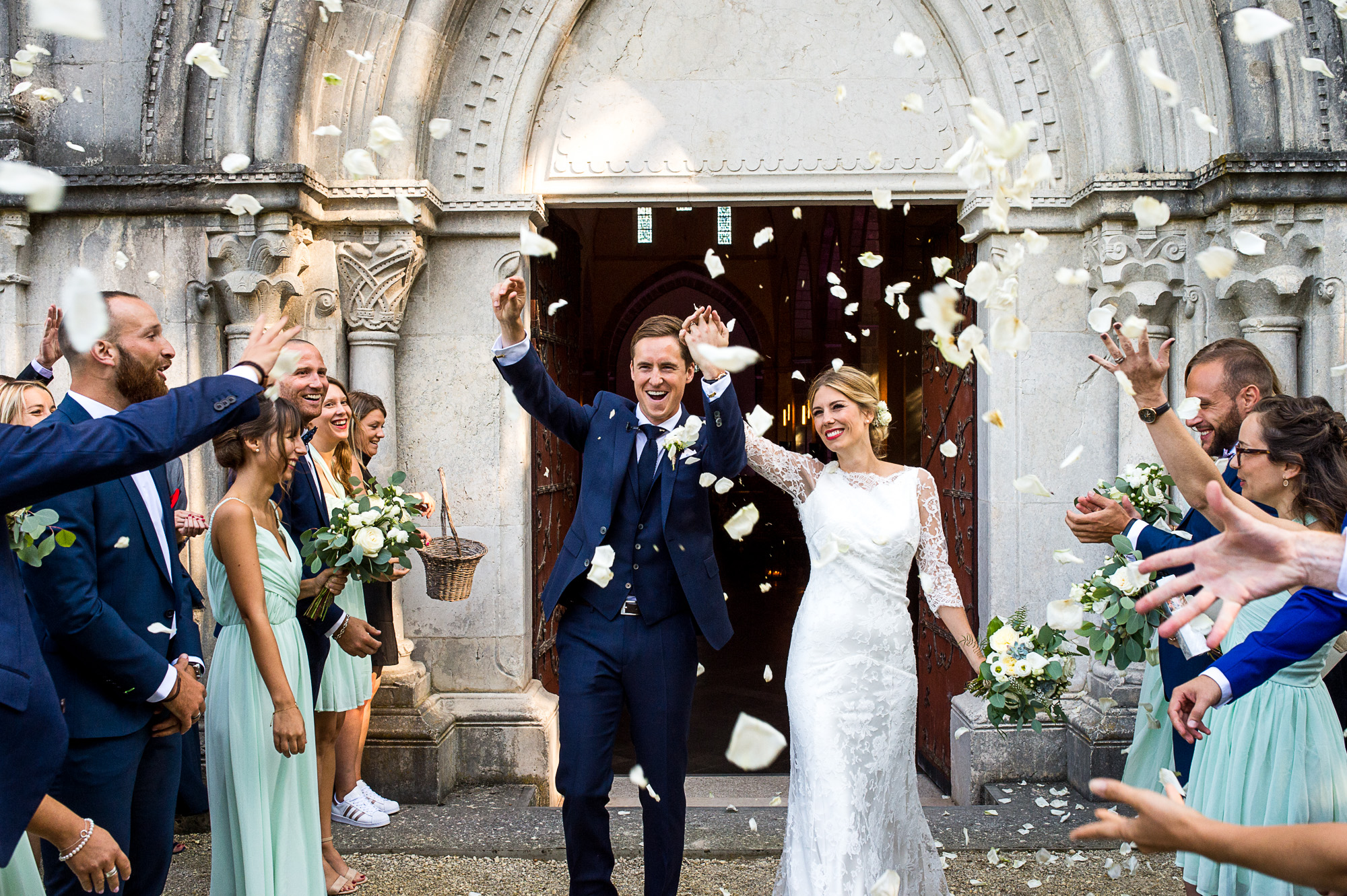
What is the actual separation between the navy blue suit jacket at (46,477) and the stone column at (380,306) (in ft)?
8.54

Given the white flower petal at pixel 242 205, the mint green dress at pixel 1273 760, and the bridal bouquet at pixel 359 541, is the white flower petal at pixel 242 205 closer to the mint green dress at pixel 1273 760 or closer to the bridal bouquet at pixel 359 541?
the bridal bouquet at pixel 359 541

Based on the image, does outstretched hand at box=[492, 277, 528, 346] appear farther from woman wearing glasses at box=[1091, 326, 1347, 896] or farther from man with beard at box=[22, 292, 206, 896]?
woman wearing glasses at box=[1091, 326, 1347, 896]

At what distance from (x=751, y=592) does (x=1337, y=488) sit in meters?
11.1

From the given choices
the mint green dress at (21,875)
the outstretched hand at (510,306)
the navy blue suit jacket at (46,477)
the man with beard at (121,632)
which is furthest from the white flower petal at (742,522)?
the mint green dress at (21,875)

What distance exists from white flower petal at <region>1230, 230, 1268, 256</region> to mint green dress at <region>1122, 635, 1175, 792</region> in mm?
1605

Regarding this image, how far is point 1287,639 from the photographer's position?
7.34ft

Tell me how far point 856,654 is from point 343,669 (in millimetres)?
2065

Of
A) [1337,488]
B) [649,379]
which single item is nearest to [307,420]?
[649,379]

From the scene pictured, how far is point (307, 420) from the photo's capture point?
3.48m

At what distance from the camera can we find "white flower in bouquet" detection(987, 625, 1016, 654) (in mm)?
3055

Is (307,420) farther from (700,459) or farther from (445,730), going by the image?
(445,730)

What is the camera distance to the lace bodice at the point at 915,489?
3.32 m

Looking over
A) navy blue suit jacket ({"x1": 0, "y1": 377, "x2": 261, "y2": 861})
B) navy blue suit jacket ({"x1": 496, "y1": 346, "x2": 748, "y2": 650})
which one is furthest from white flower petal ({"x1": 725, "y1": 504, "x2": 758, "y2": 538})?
navy blue suit jacket ({"x1": 0, "y1": 377, "x2": 261, "y2": 861})

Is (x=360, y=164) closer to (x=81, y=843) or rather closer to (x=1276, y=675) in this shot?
(x=81, y=843)
